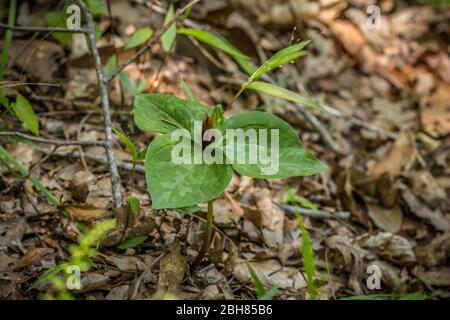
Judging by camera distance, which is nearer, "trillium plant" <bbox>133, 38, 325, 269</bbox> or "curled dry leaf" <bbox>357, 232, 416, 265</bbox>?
"trillium plant" <bbox>133, 38, 325, 269</bbox>

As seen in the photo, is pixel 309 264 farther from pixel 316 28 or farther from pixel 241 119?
pixel 316 28

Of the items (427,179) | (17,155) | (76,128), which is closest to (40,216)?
(17,155)

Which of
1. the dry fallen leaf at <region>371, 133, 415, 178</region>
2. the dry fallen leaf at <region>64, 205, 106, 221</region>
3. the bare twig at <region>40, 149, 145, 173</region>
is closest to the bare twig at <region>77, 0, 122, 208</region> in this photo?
the dry fallen leaf at <region>64, 205, 106, 221</region>

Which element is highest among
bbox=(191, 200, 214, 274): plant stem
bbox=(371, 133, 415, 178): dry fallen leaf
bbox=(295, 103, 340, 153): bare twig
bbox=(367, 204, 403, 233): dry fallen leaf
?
bbox=(295, 103, 340, 153): bare twig

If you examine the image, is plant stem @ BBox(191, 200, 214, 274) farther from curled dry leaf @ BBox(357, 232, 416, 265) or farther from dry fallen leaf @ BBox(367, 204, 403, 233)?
dry fallen leaf @ BBox(367, 204, 403, 233)

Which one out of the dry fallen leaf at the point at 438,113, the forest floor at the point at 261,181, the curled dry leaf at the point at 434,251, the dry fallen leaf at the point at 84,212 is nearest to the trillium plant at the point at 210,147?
the forest floor at the point at 261,181

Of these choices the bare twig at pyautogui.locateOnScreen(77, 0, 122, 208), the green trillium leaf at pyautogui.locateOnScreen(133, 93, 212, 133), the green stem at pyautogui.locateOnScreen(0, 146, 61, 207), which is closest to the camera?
the green trillium leaf at pyautogui.locateOnScreen(133, 93, 212, 133)

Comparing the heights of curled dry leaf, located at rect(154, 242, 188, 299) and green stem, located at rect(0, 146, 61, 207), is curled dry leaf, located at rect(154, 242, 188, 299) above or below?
below

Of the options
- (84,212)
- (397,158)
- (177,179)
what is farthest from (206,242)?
(397,158)
